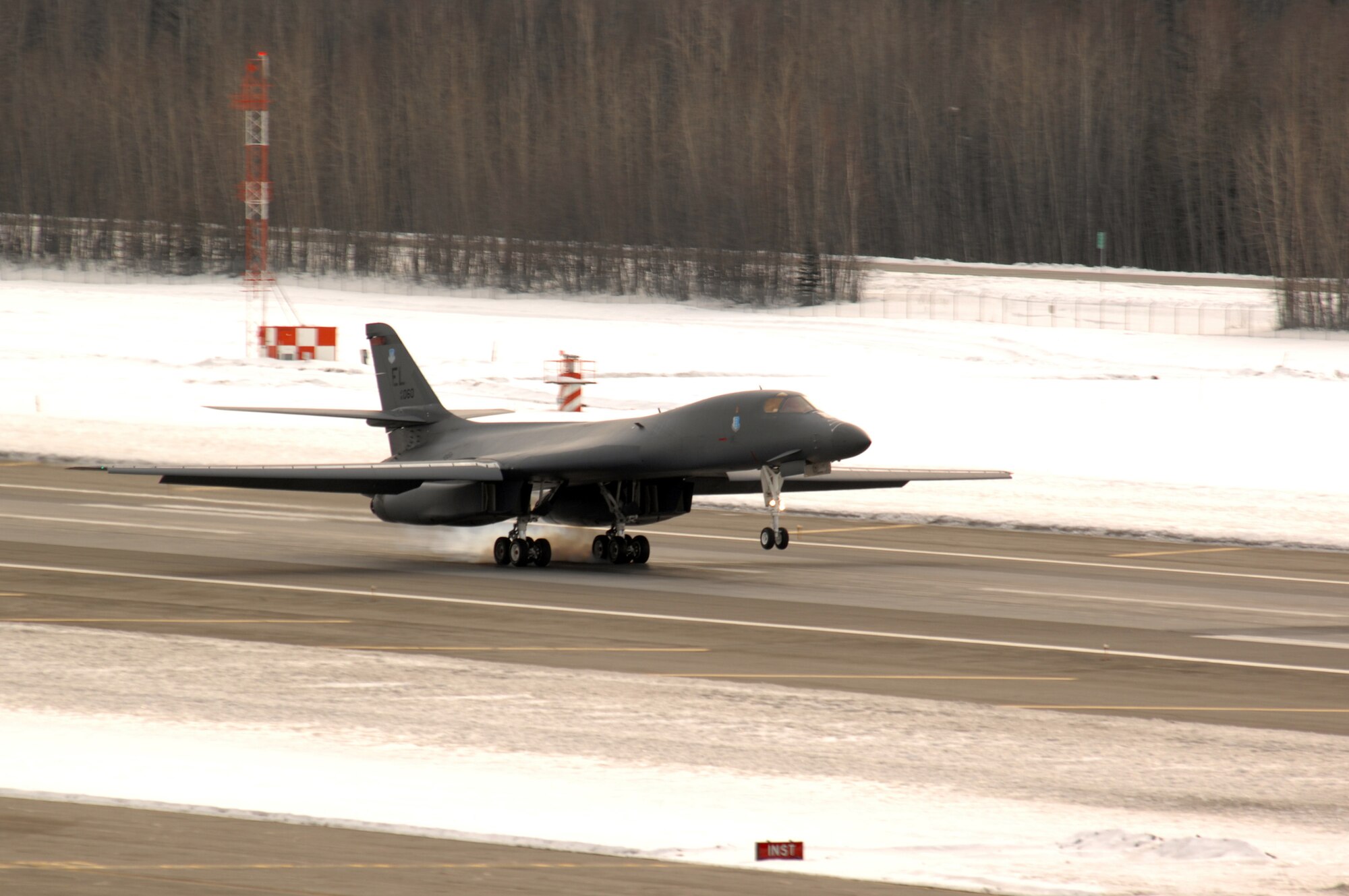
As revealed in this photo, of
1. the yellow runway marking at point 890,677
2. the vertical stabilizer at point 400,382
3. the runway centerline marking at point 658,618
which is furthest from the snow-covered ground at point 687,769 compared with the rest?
the vertical stabilizer at point 400,382

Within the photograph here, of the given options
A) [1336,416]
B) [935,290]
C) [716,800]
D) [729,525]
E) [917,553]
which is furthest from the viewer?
[935,290]

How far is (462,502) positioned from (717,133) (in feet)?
235

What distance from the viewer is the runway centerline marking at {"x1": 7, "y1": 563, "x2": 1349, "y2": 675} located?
19984 millimetres

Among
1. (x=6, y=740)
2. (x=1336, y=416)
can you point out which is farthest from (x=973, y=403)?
(x=6, y=740)

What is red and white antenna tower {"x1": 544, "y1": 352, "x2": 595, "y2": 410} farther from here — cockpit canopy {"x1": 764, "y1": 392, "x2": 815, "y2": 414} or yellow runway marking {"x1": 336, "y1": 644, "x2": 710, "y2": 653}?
yellow runway marking {"x1": 336, "y1": 644, "x2": 710, "y2": 653}

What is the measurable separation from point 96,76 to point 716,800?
347 feet

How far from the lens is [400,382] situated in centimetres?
2975

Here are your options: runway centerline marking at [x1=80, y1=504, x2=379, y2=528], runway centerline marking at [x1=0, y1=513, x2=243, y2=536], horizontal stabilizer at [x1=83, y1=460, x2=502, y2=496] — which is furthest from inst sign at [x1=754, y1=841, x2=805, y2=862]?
runway centerline marking at [x1=80, y1=504, x2=379, y2=528]

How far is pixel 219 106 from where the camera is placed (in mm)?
102188

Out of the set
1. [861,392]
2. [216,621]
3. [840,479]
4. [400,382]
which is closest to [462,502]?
[400,382]

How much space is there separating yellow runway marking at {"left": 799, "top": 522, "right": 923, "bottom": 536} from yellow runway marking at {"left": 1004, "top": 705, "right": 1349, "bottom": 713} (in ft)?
48.6

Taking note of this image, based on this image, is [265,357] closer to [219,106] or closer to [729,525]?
[729,525]

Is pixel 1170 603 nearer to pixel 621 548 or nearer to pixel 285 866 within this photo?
pixel 621 548

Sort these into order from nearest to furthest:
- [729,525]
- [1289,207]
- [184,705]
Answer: [184,705] < [729,525] < [1289,207]
